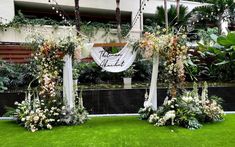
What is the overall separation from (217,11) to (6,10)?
11.1 m

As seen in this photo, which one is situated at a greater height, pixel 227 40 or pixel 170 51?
pixel 227 40

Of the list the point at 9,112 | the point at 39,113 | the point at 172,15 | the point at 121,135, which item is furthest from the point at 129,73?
the point at 172,15

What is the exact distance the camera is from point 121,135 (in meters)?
7.41

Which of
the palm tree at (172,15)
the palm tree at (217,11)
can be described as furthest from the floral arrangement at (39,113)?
the palm tree at (217,11)

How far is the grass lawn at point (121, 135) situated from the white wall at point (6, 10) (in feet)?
30.1

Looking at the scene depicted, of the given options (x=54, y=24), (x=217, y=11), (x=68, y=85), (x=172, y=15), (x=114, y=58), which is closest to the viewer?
(x=68, y=85)

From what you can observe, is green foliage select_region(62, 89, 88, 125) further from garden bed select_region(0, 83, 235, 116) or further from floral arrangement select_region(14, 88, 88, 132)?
garden bed select_region(0, 83, 235, 116)

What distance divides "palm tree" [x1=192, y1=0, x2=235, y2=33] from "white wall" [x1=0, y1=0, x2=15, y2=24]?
974cm

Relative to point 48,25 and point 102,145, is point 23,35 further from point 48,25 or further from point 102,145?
point 102,145

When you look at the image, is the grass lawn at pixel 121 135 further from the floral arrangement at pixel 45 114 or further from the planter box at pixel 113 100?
the planter box at pixel 113 100

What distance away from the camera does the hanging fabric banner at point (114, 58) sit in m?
9.45

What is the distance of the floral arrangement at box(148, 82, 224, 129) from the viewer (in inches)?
328

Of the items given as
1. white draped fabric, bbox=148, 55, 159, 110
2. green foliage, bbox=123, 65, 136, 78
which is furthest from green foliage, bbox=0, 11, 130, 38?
white draped fabric, bbox=148, 55, 159, 110

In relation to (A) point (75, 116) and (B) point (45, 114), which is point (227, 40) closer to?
(A) point (75, 116)
